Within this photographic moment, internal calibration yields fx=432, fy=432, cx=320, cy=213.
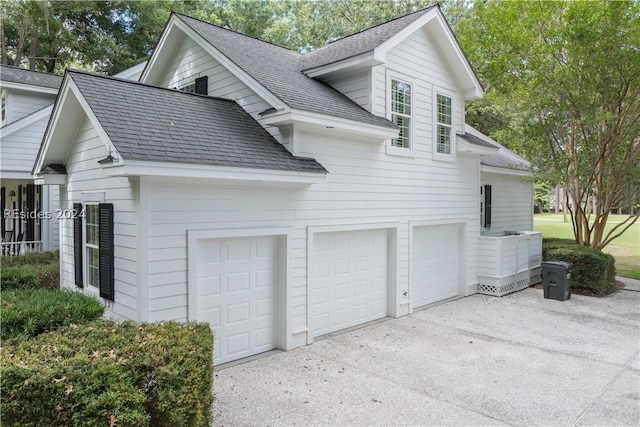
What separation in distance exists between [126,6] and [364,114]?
68.3 ft

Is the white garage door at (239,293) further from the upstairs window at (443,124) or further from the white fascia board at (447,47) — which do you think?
the upstairs window at (443,124)

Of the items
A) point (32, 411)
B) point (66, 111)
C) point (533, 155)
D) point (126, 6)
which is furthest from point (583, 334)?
point (126, 6)

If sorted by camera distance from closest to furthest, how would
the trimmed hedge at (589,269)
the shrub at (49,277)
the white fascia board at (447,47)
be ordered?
the shrub at (49,277) < the white fascia board at (447,47) < the trimmed hedge at (589,269)

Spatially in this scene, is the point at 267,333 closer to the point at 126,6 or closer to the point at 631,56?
the point at 631,56

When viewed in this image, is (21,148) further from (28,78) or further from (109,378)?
(109,378)

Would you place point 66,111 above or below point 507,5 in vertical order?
below

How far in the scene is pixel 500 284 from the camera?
11.3m

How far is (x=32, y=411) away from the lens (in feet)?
10.6

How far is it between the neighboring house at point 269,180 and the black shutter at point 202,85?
1.4 inches

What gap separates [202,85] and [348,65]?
3.02m

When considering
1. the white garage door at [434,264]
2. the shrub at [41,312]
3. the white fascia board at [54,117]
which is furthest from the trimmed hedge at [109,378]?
the white garage door at [434,264]

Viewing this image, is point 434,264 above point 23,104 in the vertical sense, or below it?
below

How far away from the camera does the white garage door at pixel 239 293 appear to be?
632 centimetres

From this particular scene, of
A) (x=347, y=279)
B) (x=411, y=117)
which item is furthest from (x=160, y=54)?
(x=347, y=279)
